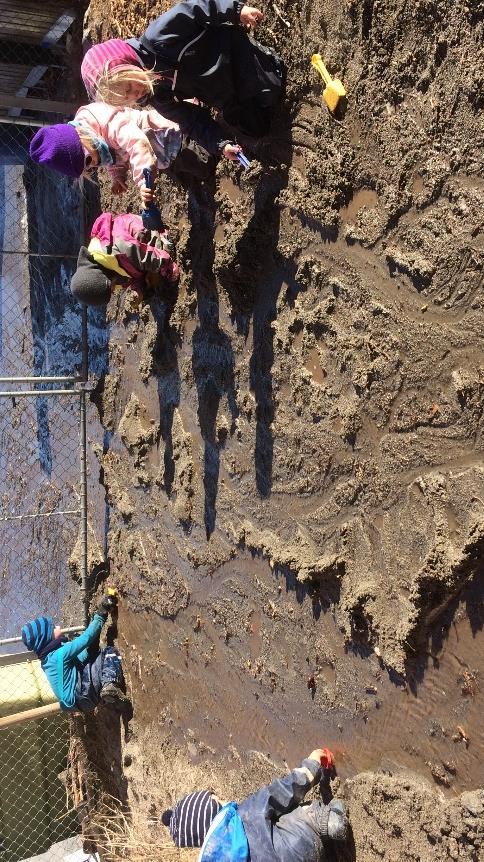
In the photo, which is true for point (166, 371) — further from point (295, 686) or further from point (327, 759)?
point (327, 759)

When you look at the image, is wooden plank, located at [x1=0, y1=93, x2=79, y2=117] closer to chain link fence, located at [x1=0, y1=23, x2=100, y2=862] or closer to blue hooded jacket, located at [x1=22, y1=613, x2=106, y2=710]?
chain link fence, located at [x1=0, y1=23, x2=100, y2=862]

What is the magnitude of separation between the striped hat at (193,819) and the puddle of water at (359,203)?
222 cm

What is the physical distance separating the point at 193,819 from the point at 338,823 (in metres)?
0.65

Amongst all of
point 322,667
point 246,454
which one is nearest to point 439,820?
point 322,667

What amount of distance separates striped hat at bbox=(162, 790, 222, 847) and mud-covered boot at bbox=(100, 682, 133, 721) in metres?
1.05

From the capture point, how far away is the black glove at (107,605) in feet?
13.6

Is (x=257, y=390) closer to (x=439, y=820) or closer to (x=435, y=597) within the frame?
(x=435, y=597)

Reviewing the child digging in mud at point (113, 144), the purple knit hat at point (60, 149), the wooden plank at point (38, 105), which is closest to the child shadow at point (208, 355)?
the child digging in mud at point (113, 144)

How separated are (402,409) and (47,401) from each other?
124 inches

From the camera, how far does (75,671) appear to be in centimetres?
409

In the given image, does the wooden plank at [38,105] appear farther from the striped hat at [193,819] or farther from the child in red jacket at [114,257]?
the striped hat at [193,819]

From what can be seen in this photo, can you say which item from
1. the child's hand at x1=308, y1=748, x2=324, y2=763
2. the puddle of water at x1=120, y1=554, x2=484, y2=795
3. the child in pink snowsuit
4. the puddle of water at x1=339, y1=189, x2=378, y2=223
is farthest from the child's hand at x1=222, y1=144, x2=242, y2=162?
the child's hand at x1=308, y1=748, x2=324, y2=763

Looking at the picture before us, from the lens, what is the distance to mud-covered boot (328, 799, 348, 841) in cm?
252

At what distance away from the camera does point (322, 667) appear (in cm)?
262
